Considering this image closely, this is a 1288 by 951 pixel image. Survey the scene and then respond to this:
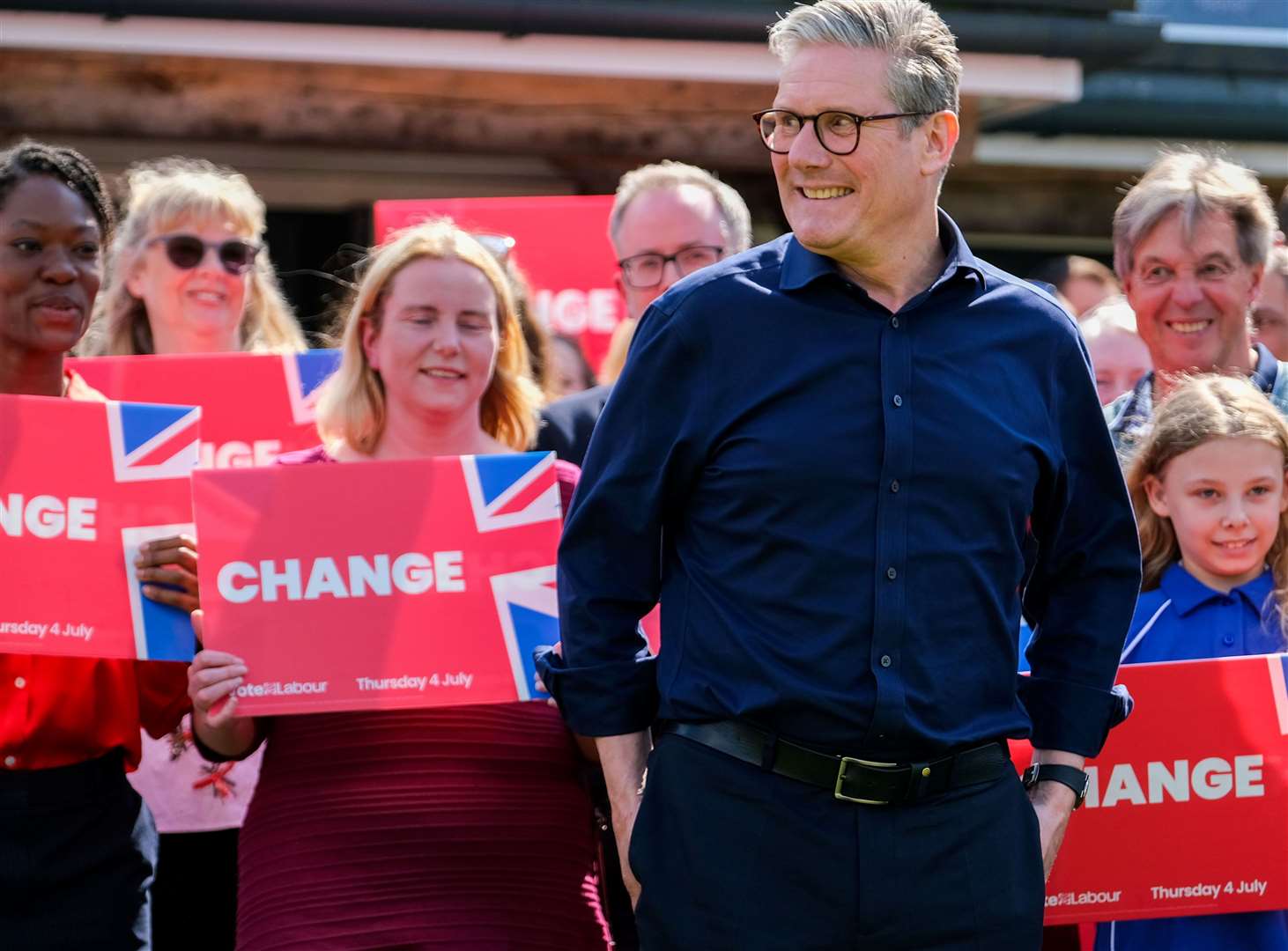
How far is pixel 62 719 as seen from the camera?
3748mm

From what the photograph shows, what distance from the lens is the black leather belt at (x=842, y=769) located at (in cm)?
288

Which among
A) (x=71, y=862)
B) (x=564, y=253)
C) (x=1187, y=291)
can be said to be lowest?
(x=71, y=862)

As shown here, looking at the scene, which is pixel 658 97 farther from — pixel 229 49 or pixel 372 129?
pixel 229 49

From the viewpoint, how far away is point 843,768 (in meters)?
2.88

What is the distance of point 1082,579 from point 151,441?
1857 mm

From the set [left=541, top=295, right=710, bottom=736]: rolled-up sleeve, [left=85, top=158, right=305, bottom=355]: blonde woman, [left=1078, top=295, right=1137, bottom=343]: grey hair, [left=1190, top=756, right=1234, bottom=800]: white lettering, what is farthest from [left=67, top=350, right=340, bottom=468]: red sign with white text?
[left=1078, top=295, right=1137, bottom=343]: grey hair

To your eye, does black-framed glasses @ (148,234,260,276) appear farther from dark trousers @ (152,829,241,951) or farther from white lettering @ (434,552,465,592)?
white lettering @ (434,552,465,592)

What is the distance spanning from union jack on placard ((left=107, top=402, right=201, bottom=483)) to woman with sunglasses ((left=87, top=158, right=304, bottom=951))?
1.02 m

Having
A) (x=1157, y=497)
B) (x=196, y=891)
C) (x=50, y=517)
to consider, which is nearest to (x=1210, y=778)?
(x=1157, y=497)

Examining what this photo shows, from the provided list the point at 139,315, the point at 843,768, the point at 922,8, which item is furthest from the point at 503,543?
the point at 139,315

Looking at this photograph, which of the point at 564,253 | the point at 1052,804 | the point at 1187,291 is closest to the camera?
the point at 1052,804

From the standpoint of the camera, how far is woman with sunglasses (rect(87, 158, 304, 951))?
14.9 ft

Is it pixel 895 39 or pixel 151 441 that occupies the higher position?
pixel 895 39

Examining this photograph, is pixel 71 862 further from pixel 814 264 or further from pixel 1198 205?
pixel 1198 205
